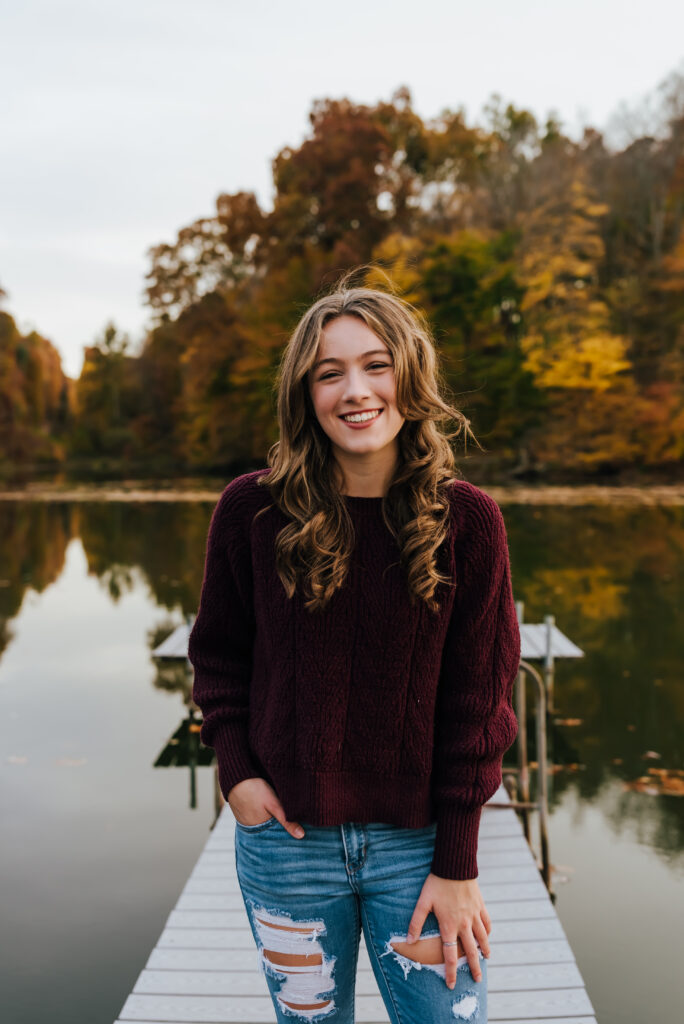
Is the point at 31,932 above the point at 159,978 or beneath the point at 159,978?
beneath

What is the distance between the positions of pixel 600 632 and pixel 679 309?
20355 millimetres

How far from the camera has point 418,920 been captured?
52.3 inches

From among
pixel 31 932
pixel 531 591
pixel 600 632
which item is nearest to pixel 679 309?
pixel 531 591

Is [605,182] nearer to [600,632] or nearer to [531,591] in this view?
[531,591]

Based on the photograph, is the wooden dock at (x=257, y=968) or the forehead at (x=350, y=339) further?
the wooden dock at (x=257, y=968)

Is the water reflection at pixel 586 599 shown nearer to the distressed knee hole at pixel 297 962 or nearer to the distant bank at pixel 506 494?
the distant bank at pixel 506 494

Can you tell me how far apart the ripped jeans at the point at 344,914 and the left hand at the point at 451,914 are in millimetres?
18

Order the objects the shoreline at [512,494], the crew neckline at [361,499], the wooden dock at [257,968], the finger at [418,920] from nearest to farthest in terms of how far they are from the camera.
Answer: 1. the finger at [418,920]
2. the crew neckline at [361,499]
3. the wooden dock at [257,968]
4. the shoreline at [512,494]

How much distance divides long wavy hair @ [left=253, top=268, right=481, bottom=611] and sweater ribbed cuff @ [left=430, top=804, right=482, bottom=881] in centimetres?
32

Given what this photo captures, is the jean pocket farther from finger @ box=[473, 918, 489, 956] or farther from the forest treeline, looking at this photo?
the forest treeline

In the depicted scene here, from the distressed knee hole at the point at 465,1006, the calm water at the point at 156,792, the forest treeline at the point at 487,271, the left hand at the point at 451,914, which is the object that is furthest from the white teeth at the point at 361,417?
the forest treeline at the point at 487,271

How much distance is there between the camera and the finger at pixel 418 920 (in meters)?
1.33

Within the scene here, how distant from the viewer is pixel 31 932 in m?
3.69

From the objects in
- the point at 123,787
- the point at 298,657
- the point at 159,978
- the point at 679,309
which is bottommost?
the point at 123,787
